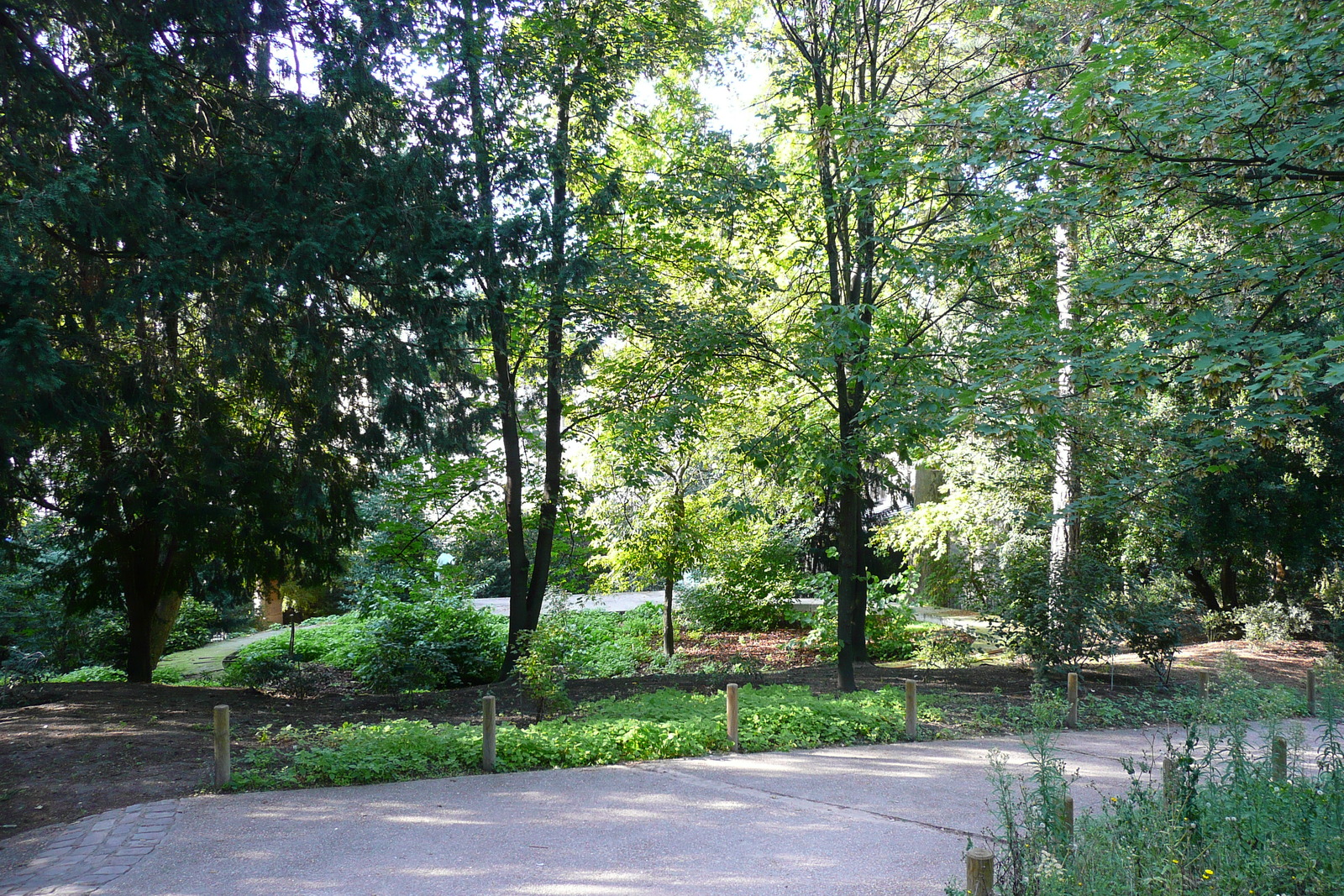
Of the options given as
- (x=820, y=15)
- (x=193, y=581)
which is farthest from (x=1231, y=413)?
(x=193, y=581)

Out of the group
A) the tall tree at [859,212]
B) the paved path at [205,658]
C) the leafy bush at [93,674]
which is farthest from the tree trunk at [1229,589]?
the leafy bush at [93,674]

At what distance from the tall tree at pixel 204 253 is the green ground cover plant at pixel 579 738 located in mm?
2825

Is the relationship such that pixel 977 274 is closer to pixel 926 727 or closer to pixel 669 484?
pixel 926 727

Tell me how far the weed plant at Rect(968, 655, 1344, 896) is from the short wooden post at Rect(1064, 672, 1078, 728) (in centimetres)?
548

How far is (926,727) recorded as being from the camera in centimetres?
1109

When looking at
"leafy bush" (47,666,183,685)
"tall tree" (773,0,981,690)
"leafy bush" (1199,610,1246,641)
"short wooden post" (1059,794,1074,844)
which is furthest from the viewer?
"leafy bush" (1199,610,1246,641)

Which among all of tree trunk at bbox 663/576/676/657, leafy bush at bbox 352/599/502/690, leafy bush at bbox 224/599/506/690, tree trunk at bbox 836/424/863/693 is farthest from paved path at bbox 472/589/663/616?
tree trunk at bbox 836/424/863/693

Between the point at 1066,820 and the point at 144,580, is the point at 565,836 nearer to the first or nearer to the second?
the point at 1066,820

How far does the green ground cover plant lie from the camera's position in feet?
27.5

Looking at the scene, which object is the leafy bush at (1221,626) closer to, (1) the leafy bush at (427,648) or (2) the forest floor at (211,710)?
(2) the forest floor at (211,710)

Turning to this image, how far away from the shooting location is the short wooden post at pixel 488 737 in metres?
8.79

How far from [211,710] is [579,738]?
5243mm

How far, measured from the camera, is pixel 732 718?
9.96m

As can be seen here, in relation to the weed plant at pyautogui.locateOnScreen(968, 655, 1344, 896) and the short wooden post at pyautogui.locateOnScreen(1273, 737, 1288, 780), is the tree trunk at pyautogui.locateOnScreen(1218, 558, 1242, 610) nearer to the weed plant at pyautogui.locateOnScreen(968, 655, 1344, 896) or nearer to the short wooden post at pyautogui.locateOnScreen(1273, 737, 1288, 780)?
the short wooden post at pyautogui.locateOnScreen(1273, 737, 1288, 780)
